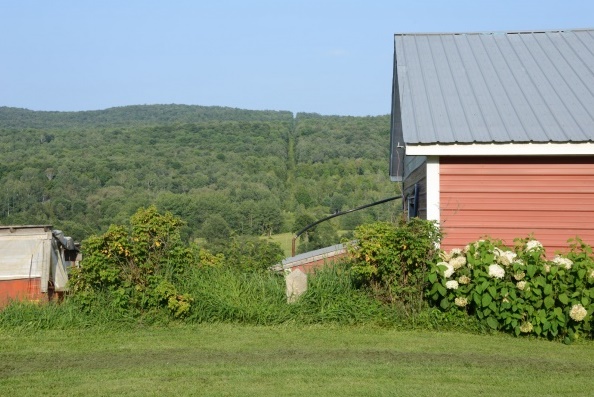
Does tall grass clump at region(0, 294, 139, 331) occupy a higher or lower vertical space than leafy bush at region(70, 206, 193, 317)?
lower

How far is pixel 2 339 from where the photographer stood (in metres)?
9.14

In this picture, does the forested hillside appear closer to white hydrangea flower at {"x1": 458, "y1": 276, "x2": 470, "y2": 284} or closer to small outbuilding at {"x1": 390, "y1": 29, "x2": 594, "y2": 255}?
small outbuilding at {"x1": 390, "y1": 29, "x2": 594, "y2": 255}

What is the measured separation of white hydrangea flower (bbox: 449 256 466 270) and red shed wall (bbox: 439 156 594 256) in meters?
0.97

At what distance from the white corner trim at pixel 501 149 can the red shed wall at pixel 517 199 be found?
0.33 m

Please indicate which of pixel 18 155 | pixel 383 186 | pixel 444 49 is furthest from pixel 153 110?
pixel 444 49

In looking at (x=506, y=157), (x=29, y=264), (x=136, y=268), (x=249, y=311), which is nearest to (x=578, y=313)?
(x=506, y=157)

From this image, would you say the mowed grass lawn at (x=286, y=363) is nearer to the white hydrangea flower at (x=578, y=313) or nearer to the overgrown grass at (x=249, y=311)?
the overgrown grass at (x=249, y=311)

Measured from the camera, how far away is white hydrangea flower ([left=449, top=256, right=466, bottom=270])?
935 centimetres

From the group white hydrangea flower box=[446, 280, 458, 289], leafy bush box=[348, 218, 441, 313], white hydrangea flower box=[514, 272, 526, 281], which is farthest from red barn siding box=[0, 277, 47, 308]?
white hydrangea flower box=[514, 272, 526, 281]

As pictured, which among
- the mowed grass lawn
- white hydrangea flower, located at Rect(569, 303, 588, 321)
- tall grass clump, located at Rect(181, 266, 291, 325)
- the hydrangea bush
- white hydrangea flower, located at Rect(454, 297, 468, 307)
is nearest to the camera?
the mowed grass lawn

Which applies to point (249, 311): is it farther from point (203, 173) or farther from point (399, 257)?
point (203, 173)

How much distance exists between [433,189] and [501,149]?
107cm

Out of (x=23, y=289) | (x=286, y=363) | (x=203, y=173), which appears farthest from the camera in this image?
(x=203, y=173)

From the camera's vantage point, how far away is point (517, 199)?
1038 centimetres
